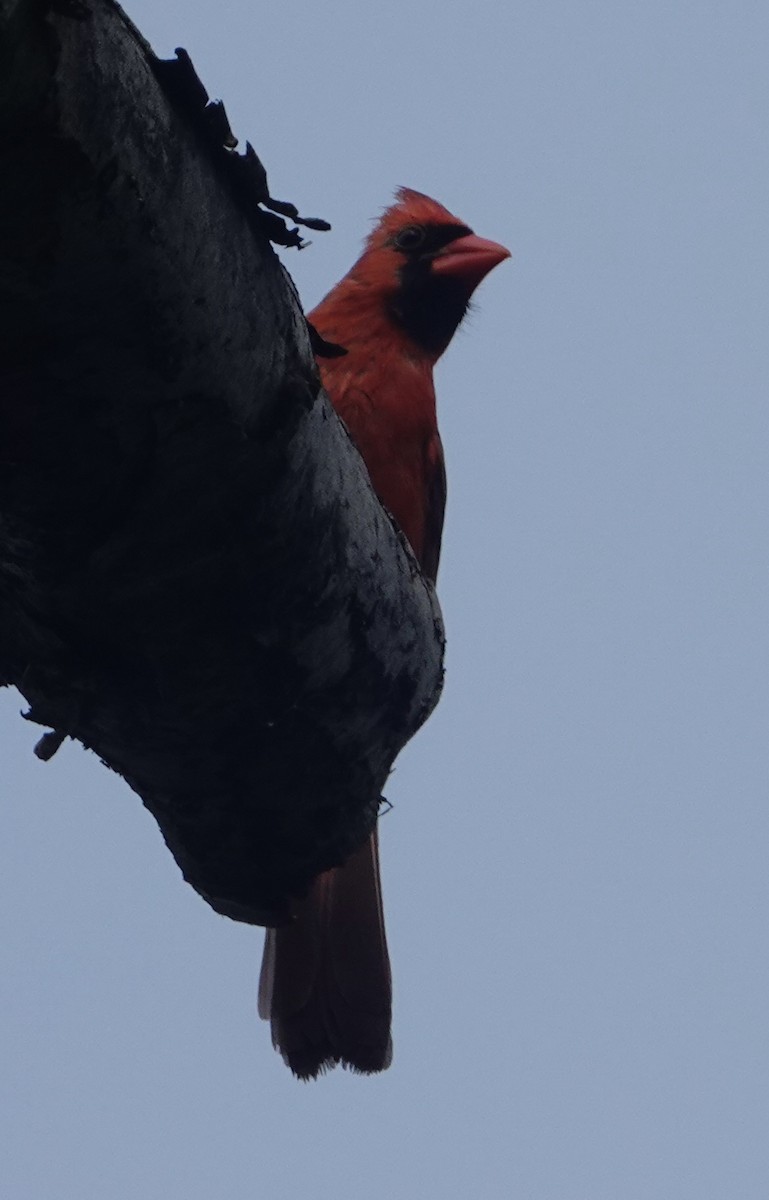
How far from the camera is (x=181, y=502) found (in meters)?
1.88

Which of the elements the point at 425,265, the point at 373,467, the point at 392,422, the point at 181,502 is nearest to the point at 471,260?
the point at 425,265

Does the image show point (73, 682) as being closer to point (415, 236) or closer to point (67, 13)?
point (67, 13)

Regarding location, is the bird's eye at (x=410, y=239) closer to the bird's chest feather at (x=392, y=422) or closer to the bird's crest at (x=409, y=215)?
the bird's crest at (x=409, y=215)

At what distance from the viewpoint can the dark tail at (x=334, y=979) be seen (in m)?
3.81

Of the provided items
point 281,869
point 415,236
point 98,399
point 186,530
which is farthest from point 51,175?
point 415,236

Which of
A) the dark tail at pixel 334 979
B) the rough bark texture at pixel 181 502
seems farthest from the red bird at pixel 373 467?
the rough bark texture at pixel 181 502

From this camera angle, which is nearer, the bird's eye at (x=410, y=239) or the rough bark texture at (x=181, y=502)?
the rough bark texture at (x=181, y=502)

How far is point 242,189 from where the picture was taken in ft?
5.61

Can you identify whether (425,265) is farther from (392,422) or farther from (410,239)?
(392,422)

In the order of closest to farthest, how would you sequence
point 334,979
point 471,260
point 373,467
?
point 373,467, point 334,979, point 471,260

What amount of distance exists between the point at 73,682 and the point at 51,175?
95 centimetres

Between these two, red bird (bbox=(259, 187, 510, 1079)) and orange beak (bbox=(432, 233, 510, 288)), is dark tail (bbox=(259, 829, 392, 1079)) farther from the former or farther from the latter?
orange beak (bbox=(432, 233, 510, 288))

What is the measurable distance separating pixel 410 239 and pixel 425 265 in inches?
4.6

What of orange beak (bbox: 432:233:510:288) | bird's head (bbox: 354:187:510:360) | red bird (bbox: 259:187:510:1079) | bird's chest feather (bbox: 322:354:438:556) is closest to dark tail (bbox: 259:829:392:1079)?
red bird (bbox: 259:187:510:1079)
